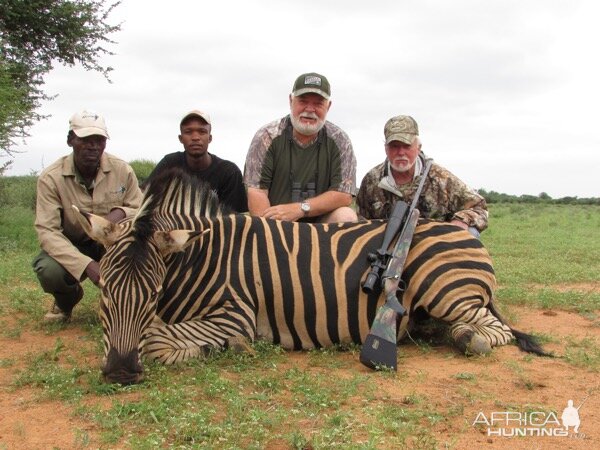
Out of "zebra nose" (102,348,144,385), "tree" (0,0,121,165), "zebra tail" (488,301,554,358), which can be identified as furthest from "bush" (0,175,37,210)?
"zebra tail" (488,301,554,358)

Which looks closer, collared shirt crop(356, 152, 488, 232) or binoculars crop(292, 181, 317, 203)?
collared shirt crop(356, 152, 488, 232)

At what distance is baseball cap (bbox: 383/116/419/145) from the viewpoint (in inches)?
218

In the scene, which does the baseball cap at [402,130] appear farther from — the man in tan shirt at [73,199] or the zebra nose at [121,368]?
the zebra nose at [121,368]

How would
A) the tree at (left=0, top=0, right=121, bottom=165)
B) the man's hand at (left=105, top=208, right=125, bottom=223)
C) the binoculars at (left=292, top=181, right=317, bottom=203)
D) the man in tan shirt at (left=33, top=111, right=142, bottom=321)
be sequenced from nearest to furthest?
1. the man's hand at (left=105, top=208, right=125, bottom=223)
2. the man in tan shirt at (left=33, top=111, right=142, bottom=321)
3. the binoculars at (left=292, top=181, right=317, bottom=203)
4. the tree at (left=0, top=0, right=121, bottom=165)

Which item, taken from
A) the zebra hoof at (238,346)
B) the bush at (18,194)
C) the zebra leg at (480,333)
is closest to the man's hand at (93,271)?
the zebra hoof at (238,346)

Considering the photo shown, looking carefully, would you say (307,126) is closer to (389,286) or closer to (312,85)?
(312,85)

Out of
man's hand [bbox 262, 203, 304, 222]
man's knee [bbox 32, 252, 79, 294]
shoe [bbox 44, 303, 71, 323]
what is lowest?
shoe [bbox 44, 303, 71, 323]

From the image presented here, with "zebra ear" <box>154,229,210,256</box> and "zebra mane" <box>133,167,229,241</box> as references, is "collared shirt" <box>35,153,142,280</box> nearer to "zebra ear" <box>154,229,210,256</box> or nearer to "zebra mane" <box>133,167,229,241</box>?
"zebra mane" <box>133,167,229,241</box>

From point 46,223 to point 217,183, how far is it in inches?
80.6

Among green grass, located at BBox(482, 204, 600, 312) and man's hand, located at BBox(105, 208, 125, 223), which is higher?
man's hand, located at BBox(105, 208, 125, 223)

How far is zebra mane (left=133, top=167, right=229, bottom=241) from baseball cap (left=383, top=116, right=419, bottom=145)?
177 centimetres

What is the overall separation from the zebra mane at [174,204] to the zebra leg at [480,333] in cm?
196

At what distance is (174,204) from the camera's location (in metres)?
4.44

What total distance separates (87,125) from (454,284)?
3.18m
